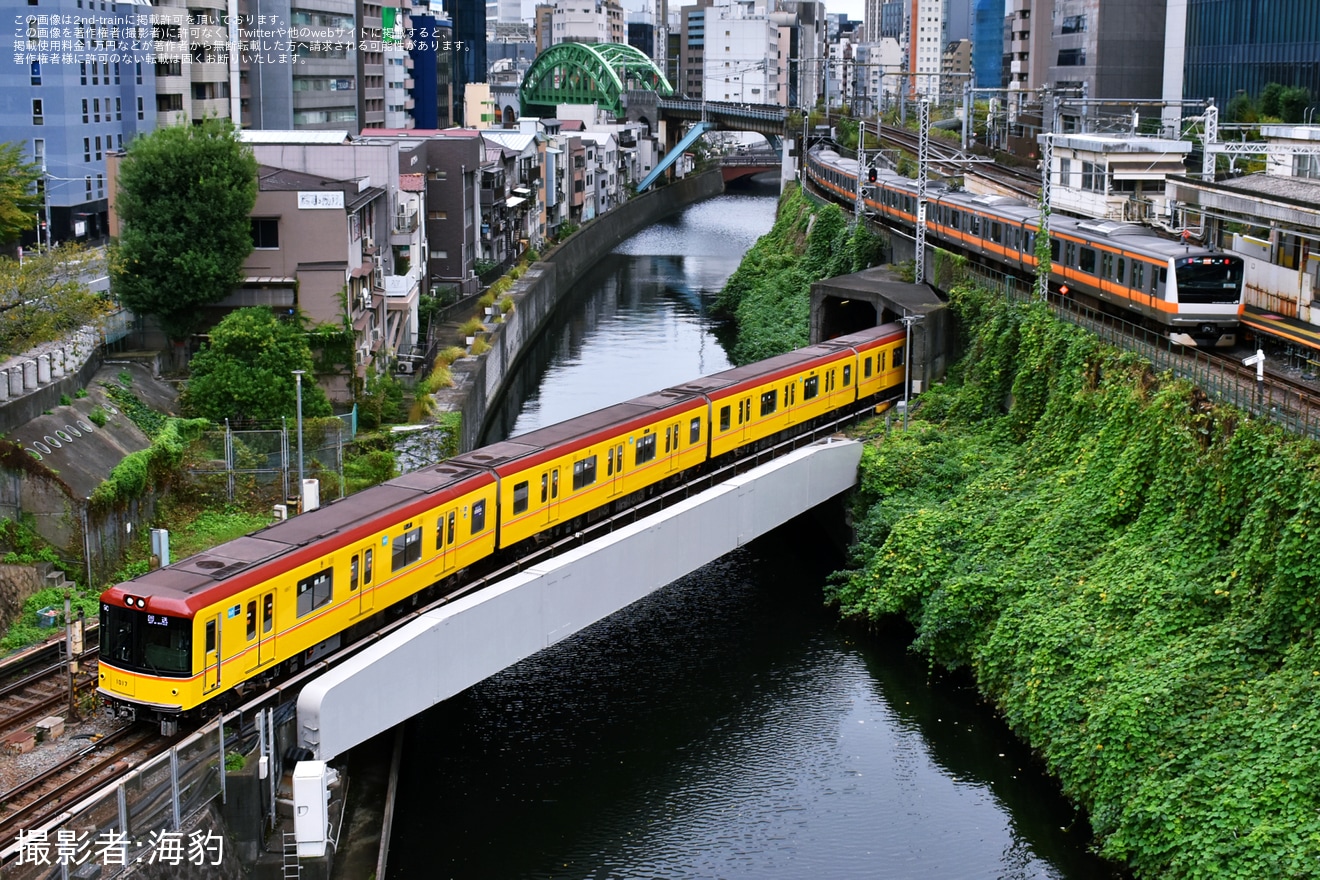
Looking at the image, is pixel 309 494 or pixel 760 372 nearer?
pixel 309 494

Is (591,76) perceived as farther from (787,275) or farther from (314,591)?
(314,591)

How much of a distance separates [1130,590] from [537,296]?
39277 mm

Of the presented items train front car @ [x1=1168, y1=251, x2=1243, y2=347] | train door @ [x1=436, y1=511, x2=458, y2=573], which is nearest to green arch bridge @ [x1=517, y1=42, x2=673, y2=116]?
train front car @ [x1=1168, y1=251, x2=1243, y2=347]

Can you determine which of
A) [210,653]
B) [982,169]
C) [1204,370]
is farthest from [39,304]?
[982,169]

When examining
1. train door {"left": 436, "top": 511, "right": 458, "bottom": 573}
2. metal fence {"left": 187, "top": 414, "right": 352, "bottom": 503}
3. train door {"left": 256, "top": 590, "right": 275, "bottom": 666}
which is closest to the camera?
train door {"left": 256, "top": 590, "right": 275, "bottom": 666}

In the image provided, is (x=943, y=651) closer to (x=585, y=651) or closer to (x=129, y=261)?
(x=585, y=651)

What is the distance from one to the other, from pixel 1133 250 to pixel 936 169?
32553 mm

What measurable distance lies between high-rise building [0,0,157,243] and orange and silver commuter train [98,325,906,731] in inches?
1009

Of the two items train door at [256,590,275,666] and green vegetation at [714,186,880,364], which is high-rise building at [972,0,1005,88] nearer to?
green vegetation at [714,186,880,364]

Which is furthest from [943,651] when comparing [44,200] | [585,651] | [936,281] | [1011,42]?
[1011,42]

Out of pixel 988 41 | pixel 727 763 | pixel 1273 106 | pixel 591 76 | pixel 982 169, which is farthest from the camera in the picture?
pixel 988 41

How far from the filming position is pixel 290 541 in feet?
62.3

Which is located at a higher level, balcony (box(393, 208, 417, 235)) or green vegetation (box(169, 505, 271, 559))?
balcony (box(393, 208, 417, 235))

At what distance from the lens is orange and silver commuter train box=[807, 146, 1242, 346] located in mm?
28016
